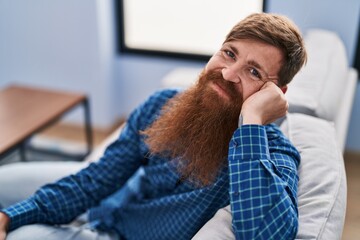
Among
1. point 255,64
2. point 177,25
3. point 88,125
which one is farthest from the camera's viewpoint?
point 177,25

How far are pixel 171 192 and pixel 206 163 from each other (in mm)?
197

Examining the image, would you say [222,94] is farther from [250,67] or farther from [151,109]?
[151,109]

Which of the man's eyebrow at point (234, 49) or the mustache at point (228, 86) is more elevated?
the man's eyebrow at point (234, 49)

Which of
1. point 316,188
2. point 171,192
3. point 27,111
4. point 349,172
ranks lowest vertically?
point 349,172

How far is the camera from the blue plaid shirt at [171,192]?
0.94 m

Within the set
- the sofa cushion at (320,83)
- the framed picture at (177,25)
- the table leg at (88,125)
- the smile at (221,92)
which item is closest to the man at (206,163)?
the smile at (221,92)

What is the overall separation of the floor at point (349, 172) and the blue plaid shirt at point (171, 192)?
0.39 meters

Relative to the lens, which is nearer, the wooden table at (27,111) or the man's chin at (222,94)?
the man's chin at (222,94)

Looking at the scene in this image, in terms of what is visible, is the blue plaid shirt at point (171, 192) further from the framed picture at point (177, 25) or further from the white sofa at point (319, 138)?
the framed picture at point (177, 25)

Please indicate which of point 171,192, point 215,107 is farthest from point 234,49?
point 171,192

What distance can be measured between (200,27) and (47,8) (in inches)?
37.0

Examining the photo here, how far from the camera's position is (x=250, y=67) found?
1.10m

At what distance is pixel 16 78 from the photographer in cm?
295

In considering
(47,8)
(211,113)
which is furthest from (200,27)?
(211,113)
